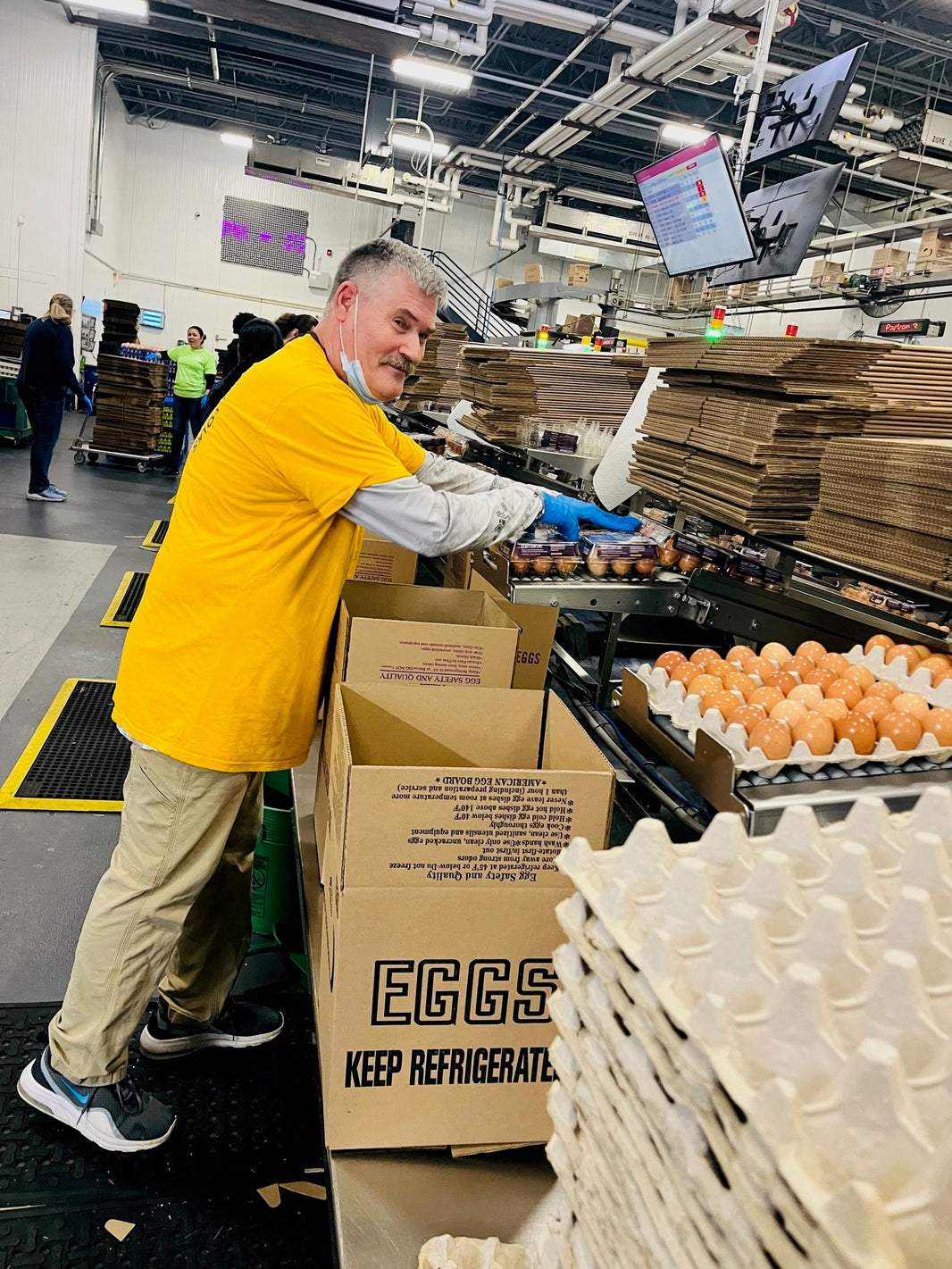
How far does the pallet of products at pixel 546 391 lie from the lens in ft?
17.5

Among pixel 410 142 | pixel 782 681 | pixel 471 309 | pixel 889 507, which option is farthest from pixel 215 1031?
pixel 471 309

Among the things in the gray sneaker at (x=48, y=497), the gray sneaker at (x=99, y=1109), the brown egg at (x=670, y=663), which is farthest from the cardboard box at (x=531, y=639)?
the gray sneaker at (x=48, y=497)

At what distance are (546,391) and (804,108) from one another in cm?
197

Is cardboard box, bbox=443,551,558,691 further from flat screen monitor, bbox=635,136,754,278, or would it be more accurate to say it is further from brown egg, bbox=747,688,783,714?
flat screen monitor, bbox=635,136,754,278

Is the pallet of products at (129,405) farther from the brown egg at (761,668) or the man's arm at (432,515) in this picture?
the brown egg at (761,668)

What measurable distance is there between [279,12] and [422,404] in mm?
3229

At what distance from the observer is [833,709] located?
5.82 feet

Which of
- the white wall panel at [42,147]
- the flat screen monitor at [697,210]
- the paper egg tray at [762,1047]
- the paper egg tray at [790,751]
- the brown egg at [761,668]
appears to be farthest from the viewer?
the white wall panel at [42,147]

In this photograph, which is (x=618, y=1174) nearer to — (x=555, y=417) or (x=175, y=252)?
(x=555, y=417)

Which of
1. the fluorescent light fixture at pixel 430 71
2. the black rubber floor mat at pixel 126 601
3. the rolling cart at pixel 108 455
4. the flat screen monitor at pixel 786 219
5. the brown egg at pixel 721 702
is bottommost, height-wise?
the black rubber floor mat at pixel 126 601

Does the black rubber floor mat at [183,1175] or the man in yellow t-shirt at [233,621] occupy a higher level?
the man in yellow t-shirt at [233,621]

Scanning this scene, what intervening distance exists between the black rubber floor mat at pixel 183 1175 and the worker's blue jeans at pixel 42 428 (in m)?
6.82

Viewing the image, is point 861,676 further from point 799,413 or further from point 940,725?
point 799,413

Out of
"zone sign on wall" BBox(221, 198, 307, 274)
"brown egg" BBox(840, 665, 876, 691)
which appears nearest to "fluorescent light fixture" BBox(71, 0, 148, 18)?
"brown egg" BBox(840, 665, 876, 691)
